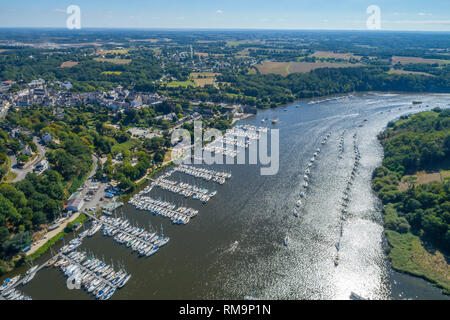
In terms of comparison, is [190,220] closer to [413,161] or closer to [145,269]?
[145,269]

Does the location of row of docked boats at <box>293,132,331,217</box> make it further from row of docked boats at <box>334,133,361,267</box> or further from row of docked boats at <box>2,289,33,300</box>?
row of docked boats at <box>2,289,33,300</box>

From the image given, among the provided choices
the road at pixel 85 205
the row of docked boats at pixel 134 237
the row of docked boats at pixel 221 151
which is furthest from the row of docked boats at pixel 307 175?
the road at pixel 85 205

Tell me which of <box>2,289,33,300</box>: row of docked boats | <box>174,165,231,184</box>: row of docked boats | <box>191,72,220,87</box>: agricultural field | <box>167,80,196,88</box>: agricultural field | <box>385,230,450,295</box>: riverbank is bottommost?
<box>2,289,33,300</box>: row of docked boats

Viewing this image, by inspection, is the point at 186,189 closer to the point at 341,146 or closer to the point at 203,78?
the point at 341,146

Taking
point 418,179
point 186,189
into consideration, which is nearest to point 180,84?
point 186,189

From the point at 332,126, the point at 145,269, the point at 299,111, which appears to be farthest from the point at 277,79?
the point at 145,269

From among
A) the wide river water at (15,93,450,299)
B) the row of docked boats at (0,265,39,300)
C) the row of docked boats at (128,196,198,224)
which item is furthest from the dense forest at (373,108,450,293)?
the row of docked boats at (0,265,39,300)

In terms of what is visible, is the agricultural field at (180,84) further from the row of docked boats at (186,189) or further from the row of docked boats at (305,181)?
the row of docked boats at (186,189)
